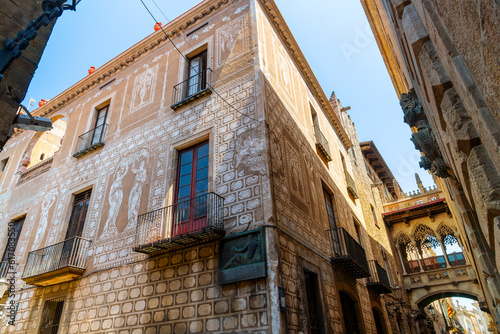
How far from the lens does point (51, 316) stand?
29.7 feet

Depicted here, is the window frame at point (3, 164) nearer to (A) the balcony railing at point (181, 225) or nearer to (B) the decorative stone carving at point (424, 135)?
(A) the balcony railing at point (181, 225)

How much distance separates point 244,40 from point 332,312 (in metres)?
7.74

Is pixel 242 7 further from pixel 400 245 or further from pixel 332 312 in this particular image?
pixel 400 245

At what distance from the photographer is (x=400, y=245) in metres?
21.1

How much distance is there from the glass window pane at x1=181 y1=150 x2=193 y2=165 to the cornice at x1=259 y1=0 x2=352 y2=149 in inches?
218

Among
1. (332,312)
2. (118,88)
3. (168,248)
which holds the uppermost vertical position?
(118,88)

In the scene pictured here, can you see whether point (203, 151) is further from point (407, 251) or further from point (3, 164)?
point (407, 251)

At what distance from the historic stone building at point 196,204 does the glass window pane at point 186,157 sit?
37mm

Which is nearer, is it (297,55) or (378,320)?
(297,55)

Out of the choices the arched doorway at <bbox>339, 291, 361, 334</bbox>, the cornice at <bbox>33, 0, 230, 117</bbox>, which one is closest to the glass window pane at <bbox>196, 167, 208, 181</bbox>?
the arched doorway at <bbox>339, 291, 361, 334</bbox>

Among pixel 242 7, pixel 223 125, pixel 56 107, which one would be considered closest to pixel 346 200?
pixel 223 125

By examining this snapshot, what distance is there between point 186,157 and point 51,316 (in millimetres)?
5826

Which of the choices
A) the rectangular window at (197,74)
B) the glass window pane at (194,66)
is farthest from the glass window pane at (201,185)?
the glass window pane at (194,66)

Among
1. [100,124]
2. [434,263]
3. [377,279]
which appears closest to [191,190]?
[100,124]
